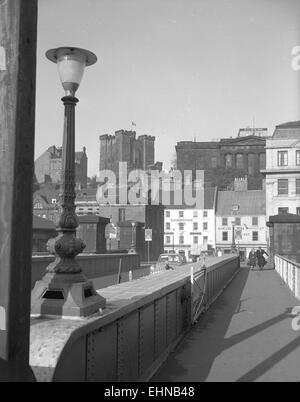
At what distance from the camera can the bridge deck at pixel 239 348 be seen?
6.48 m

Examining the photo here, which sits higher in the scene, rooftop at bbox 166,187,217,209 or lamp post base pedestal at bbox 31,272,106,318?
rooftop at bbox 166,187,217,209

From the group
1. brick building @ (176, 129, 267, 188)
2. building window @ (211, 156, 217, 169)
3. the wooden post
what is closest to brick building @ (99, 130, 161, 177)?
brick building @ (176, 129, 267, 188)

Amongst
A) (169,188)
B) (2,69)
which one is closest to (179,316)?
(2,69)

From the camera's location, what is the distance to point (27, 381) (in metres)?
3.04

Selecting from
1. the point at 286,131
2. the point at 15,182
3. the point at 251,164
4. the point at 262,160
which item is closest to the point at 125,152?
the point at 251,164

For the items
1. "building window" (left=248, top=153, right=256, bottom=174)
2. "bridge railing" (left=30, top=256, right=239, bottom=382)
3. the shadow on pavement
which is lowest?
the shadow on pavement

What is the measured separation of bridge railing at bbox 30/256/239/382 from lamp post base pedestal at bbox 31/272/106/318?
5.4 inches

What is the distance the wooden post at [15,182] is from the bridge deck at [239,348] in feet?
12.0

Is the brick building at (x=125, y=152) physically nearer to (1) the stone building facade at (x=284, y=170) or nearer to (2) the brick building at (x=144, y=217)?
(2) the brick building at (x=144, y=217)

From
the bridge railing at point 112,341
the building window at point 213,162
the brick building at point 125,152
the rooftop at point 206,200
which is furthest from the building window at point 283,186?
the brick building at point 125,152

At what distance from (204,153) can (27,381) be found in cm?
13614

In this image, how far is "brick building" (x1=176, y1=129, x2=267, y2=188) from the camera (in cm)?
13088

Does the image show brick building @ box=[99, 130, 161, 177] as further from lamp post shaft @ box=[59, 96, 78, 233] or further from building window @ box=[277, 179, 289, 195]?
lamp post shaft @ box=[59, 96, 78, 233]
